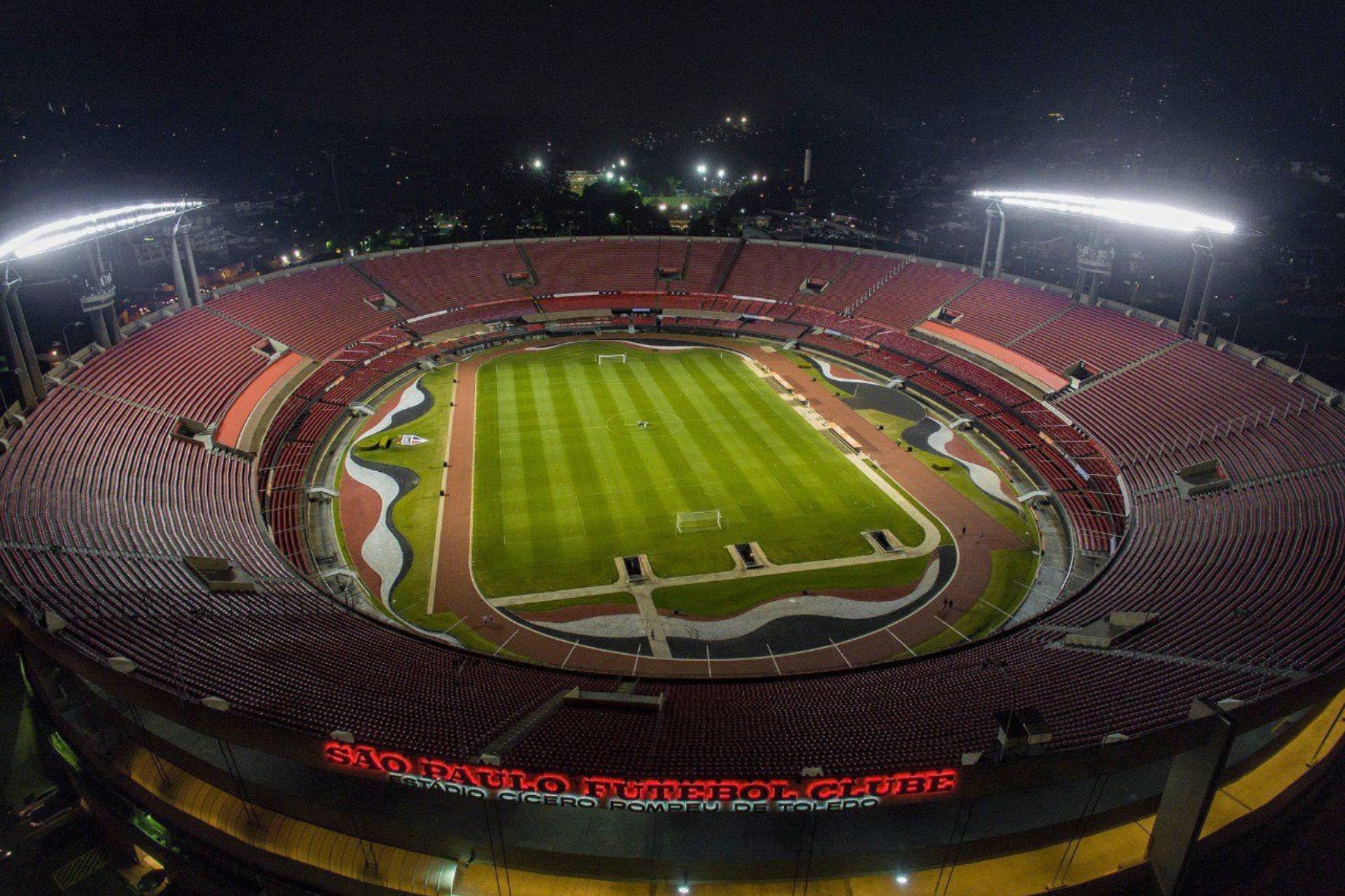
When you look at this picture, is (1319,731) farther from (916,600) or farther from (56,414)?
(56,414)

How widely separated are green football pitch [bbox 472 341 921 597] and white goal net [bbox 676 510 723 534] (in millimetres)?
251

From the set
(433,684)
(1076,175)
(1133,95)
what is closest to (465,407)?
(433,684)

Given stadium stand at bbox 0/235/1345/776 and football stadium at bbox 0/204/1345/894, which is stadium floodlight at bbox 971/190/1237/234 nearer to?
football stadium at bbox 0/204/1345/894

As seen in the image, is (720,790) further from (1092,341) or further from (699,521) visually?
(1092,341)

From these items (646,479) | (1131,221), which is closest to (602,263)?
(646,479)

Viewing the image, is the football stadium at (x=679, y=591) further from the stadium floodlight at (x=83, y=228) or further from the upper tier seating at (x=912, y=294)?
the upper tier seating at (x=912, y=294)

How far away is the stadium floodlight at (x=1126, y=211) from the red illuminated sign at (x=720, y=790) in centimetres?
3751

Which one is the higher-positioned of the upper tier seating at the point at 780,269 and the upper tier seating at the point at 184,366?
the upper tier seating at the point at 780,269

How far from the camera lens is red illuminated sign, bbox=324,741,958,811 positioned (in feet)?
46.5

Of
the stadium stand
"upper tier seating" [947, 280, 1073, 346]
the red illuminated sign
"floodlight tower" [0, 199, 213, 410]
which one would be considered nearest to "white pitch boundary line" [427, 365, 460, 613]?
Answer: the stadium stand

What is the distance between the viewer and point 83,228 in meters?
36.3

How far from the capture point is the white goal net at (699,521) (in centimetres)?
3450

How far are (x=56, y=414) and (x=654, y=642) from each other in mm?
29235

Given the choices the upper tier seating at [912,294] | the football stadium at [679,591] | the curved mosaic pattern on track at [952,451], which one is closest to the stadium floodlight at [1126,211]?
the football stadium at [679,591]
